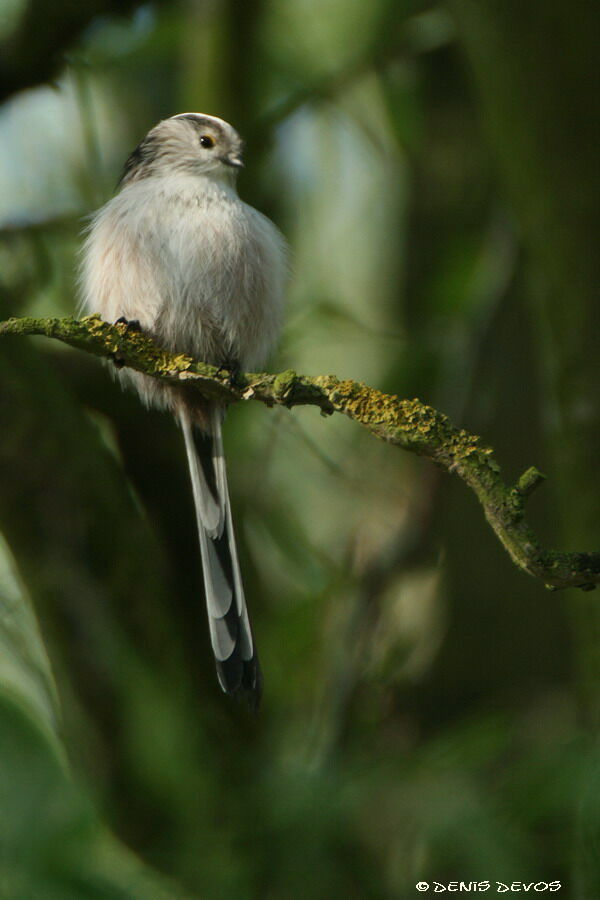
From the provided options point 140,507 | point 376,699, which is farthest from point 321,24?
point 376,699

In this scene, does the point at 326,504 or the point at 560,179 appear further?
the point at 326,504

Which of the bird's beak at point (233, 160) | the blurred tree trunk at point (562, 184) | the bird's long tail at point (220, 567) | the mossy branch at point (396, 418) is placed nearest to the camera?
the mossy branch at point (396, 418)

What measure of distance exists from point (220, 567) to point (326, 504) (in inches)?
80.7

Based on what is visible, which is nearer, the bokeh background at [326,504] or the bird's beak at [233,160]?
the bokeh background at [326,504]

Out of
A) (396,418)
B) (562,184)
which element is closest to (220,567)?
(396,418)

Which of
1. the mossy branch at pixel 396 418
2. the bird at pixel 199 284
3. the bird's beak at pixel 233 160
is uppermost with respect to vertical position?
the bird's beak at pixel 233 160

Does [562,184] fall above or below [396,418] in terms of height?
above

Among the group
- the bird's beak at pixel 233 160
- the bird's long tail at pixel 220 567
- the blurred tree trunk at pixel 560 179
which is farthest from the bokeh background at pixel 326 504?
the bird's beak at pixel 233 160

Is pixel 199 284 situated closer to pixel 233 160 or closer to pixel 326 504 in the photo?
pixel 233 160

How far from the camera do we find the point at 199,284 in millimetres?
2707

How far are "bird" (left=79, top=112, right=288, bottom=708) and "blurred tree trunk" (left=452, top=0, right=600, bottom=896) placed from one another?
0.77 meters

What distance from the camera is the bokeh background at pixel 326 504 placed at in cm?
262

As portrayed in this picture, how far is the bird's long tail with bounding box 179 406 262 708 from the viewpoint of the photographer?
2.29 meters

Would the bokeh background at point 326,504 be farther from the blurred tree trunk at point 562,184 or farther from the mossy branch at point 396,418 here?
the mossy branch at point 396,418
